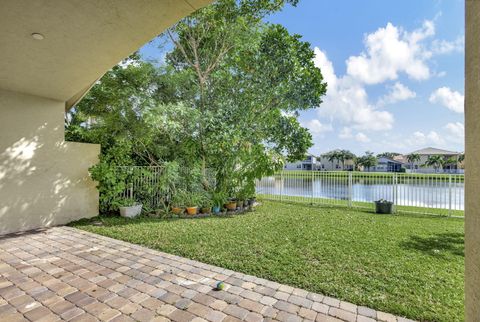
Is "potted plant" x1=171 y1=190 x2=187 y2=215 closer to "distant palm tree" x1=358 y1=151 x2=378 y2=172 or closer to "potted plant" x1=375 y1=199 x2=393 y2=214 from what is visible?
"potted plant" x1=375 y1=199 x2=393 y2=214

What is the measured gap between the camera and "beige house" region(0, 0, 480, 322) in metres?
1.27

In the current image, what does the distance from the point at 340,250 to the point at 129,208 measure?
516 cm

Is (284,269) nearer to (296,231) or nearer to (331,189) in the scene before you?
(296,231)

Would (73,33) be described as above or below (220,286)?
above

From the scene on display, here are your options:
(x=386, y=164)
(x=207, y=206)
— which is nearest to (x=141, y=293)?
(x=207, y=206)

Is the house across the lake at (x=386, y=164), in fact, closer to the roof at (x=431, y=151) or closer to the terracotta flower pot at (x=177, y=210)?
the roof at (x=431, y=151)

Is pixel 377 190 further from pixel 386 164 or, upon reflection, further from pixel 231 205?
pixel 386 164

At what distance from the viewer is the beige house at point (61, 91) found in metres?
1.27

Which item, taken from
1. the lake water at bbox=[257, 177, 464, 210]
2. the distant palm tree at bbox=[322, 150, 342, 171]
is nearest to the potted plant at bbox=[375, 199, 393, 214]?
the lake water at bbox=[257, 177, 464, 210]

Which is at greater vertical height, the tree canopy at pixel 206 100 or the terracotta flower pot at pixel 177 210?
the tree canopy at pixel 206 100

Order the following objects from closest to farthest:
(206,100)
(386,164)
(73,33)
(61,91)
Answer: (73,33), (61,91), (206,100), (386,164)

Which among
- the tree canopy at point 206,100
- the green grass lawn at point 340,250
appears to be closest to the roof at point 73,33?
the tree canopy at point 206,100

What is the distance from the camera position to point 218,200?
7.52 m

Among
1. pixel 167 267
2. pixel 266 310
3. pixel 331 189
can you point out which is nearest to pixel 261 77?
pixel 331 189
